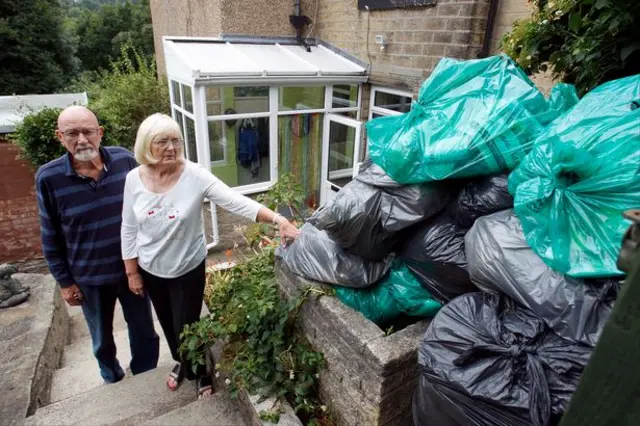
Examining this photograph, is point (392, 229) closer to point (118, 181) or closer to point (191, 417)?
point (191, 417)

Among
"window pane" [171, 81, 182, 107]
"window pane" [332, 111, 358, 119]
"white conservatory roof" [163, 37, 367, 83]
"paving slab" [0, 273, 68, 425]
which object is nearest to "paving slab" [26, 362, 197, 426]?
"paving slab" [0, 273, 68, 425]

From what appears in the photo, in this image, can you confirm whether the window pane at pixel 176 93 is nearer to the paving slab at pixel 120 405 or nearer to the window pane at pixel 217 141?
the window pane at pixel 217 141

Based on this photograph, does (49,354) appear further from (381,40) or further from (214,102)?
(381,40)

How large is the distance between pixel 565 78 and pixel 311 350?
2.03 meters

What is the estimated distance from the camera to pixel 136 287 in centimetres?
233

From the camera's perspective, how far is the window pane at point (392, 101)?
5.38 metres

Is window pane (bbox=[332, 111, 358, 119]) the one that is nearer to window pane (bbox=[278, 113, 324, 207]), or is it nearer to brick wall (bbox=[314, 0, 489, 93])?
window pane (bbox=[278, 113, 324, 207])

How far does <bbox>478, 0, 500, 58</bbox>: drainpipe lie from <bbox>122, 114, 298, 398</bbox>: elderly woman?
3.25 m

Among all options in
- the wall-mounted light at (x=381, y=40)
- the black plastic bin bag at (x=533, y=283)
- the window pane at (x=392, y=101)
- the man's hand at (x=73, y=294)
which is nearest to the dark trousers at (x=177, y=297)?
the man's hand at (x=73, y=294)

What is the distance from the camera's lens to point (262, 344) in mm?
2125

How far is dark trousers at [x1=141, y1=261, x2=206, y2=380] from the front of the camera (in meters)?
2.25

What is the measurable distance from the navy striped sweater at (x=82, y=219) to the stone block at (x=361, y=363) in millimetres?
1348

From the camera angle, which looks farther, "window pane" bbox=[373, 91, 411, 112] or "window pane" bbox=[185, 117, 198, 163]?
"window pane" bbox=[185, 117, 198, 163]

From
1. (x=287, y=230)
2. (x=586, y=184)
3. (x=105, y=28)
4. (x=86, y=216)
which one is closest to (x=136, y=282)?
(x=86, y=216)
